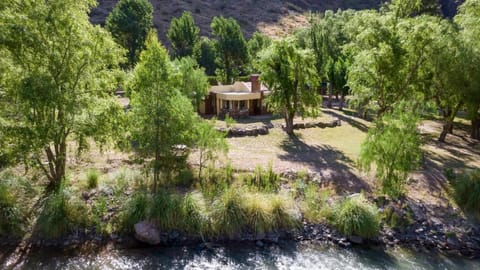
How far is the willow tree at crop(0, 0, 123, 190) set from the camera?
13070 mm

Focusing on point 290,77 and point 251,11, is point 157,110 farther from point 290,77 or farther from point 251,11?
point 251,11

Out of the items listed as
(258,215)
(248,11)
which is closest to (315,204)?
(258,215)

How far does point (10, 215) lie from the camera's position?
45.1ft

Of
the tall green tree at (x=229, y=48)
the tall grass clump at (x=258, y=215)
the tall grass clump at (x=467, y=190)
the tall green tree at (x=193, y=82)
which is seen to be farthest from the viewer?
the tall green tree at (x=229, y=48)

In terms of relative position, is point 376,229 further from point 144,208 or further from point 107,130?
point 107,130

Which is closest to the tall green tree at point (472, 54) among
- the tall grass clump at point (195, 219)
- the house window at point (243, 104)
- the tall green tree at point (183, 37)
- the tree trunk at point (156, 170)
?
the house window at point (243, 104)

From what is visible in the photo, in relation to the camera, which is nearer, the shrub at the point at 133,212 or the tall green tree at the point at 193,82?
the shrub at the point at 133,212

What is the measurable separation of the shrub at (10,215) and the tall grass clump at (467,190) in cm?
1757

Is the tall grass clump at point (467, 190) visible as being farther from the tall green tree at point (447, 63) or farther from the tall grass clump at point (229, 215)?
the tall grass clump at point (229, 215)

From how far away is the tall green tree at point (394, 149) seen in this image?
51.1ft

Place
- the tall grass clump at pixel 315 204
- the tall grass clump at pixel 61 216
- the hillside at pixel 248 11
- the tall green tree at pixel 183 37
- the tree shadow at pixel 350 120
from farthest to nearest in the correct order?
the hillside at pixel 248 11, the tall green tree at pixel 183 37, the tree shadow at pixel 350 120, the tall grass clump at pixel 315 204, the tall grass clump at pixel 61 216

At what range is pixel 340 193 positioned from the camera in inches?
656

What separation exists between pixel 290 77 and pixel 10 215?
54.1ft

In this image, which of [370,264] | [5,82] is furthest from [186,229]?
[5,82]
